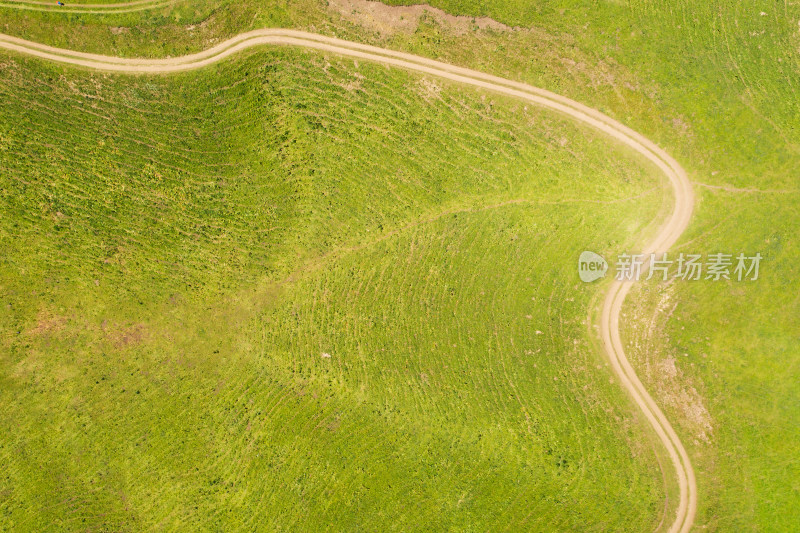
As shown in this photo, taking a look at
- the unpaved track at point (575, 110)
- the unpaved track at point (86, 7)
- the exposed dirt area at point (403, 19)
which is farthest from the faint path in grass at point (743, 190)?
the unpaved track at point (86, 7)

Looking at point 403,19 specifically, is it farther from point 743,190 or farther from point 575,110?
point 743,190

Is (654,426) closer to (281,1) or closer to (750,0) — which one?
(750,0)

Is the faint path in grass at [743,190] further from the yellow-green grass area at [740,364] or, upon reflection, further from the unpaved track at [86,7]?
the unpaved track at [86,7]

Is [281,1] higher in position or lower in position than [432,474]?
higher

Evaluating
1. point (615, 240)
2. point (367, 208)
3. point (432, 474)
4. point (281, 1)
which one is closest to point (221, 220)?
point (367, 208)

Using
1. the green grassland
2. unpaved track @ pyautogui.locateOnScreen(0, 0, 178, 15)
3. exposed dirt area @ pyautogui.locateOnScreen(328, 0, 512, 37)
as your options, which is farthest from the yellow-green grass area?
unpaved track @ pyautogui.locateOnScreen(0, 0, 178, 15)

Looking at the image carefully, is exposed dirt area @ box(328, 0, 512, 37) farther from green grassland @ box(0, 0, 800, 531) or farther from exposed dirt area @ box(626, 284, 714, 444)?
exposed dirt area @ box(626, 284, 714, 444)
